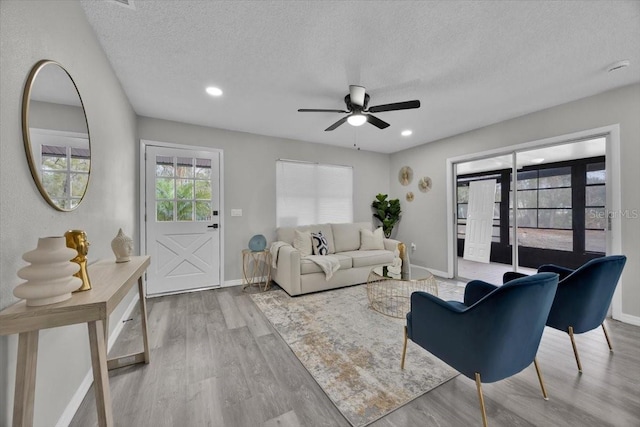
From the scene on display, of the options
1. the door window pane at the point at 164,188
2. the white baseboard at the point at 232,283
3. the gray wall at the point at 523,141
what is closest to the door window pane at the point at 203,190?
the door window pane at the point at 164,188

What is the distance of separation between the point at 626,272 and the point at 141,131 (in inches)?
239

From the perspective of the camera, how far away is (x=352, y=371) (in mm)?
1838

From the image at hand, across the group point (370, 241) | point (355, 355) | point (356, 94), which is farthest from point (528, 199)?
point (355, 355)

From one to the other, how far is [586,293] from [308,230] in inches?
129

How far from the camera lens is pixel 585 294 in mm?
1739

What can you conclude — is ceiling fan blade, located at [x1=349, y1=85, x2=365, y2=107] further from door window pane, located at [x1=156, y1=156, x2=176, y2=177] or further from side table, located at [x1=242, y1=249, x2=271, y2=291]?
door window pane, located at [x1=156, y1=156, x2=176, y2=177]

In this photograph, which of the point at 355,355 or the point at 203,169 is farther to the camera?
the point at 203,169

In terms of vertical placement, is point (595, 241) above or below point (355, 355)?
above

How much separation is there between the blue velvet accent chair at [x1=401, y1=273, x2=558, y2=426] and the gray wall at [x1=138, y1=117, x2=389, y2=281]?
3.20m

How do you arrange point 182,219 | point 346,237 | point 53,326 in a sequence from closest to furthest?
point 53,326, point 182,219, point 346,237

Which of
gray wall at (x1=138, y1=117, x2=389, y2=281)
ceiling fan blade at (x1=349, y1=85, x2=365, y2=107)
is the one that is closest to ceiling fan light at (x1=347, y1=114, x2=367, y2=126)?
ceiling fan blade at (x1=349, y1=85, x2=365, y2=107)

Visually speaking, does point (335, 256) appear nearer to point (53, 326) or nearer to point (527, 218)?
point (527, 218)

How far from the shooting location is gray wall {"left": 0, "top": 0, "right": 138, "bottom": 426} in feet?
3.24

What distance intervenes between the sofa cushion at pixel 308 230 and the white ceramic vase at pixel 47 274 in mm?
3177
